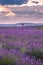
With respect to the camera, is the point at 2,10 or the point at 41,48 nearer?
the point at 41,48

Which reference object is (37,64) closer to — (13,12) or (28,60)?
(28,60)

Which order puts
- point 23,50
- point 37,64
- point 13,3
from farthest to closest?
point 13,3, point 23,50, point 37,64

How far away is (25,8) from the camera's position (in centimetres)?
4175

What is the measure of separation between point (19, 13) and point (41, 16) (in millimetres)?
2800

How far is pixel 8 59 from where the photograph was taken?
5.80 metres

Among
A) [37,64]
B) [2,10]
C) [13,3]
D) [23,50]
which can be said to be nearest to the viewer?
[37,64]

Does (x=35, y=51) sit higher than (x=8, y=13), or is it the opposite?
(x=35, y=51)

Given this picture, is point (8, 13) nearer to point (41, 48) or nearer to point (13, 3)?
point (13, 3)

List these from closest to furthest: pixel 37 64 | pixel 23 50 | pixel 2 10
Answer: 1. pixel 37 64
2. pixel 23 50
3. pixel 2 10

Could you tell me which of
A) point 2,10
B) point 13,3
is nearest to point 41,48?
point 2,10

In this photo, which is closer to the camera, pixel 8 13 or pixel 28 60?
pixel 28 60

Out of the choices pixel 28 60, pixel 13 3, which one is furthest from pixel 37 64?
pixel 13 3

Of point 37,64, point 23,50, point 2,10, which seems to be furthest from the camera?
point 2,10

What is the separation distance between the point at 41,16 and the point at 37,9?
0.98 meters
